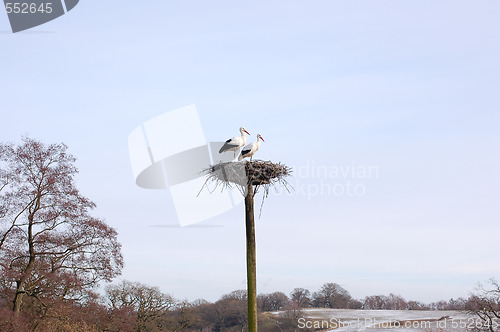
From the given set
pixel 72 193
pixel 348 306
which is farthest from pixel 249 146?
pixel 348 306

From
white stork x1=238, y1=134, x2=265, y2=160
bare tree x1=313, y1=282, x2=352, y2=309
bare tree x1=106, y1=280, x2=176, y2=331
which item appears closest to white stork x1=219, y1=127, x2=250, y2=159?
white stork x1=238, y1=134, x2=265, y2=160

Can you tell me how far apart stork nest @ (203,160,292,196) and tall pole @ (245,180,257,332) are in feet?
0.84

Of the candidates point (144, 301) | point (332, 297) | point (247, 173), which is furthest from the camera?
point (332, 297)

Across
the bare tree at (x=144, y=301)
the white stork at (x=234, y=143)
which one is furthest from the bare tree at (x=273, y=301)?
the white stork at (x=234, y=143)

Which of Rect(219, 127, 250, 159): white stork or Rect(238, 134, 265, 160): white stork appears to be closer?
Rect(238, 134, 265, 160): white stork

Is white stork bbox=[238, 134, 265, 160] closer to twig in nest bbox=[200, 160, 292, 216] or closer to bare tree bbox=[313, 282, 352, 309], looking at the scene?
twig in nest bbox=[200, 160, 292, 216]

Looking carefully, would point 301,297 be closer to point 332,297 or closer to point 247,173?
point 332,297

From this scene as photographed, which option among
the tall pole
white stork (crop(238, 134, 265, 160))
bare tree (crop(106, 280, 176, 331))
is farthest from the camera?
bare tree (crop(106, 280, 176, 331))

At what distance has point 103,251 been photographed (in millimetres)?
21703

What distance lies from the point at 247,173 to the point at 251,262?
9.11 feet

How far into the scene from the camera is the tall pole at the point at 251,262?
50.8 ft

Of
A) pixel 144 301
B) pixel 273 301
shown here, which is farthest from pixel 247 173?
pixel 273 301

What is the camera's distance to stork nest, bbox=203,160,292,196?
51.8ft

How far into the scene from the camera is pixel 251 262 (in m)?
16.0
